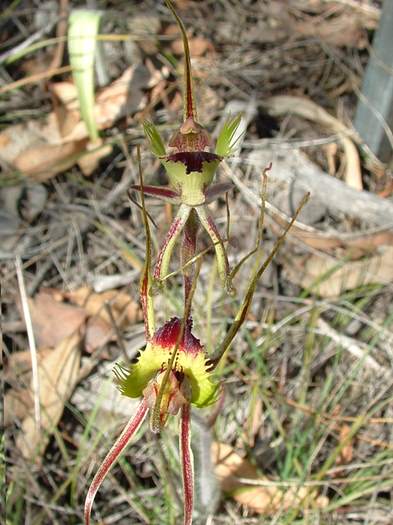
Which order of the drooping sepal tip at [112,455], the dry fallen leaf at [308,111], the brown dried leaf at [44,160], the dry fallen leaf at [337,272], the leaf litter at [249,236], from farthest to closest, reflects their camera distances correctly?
1. the dry fallen leaf at [308,111]
2. the brown dried leaf at [44,160]
3. the dry fallen leaf at [337,272]
4. the leaf litter at [249,236]
5. the drooping sepal tip at [112,455]

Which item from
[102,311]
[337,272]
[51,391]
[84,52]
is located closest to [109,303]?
[102,311]

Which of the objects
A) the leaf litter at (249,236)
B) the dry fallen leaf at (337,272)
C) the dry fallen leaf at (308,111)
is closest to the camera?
the leaf litter at (249,236)

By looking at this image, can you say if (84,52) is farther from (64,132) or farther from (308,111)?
(308,111)

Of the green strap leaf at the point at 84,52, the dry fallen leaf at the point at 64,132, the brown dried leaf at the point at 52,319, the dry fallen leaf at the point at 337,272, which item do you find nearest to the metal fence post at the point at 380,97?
the dry fallen leaf at the point at 337,272

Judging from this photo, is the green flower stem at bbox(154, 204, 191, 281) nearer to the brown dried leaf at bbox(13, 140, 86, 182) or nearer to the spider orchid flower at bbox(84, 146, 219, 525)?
the spider orchid flower at bbox(84, 146, 219, 525)

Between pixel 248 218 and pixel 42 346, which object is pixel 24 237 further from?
→ pixel 248 218

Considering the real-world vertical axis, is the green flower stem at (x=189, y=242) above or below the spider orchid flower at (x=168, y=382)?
above

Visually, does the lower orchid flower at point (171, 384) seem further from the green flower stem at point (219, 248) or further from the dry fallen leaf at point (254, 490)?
the dry fallen leaf at point (254, 490)
